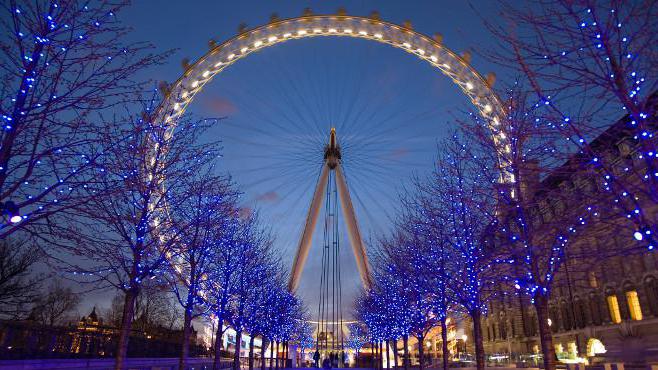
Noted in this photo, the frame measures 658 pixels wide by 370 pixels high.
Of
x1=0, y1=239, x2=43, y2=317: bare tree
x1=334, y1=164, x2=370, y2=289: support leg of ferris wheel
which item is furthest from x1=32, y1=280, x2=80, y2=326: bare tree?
x1=334, y1=164, x2=370, y2=289: support leg of ferris wheel

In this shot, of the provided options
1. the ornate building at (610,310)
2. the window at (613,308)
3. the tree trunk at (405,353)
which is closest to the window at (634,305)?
the ornate building at (610,310)

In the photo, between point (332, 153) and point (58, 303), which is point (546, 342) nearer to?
point (332, 153)

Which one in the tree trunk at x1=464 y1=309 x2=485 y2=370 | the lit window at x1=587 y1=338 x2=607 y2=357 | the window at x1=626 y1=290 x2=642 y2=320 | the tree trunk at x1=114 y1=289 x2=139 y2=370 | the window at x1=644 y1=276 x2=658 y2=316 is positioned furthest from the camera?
the window at x1=626 y1=290 x2=642 y2=320

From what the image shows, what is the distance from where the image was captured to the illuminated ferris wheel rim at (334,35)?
3141 centimetres

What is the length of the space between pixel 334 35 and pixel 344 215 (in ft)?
58.2

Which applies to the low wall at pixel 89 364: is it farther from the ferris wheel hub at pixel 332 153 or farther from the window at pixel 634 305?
the window at pixel 634 305

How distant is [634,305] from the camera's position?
3641 centimetres

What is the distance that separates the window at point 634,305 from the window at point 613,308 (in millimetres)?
1741

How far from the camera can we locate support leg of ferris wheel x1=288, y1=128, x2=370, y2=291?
42.5 m

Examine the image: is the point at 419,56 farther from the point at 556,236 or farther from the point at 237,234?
the point at 556,236

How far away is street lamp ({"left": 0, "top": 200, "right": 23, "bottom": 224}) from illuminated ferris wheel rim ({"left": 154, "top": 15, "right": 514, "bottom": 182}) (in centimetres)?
2342

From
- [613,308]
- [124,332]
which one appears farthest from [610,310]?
[124,332]

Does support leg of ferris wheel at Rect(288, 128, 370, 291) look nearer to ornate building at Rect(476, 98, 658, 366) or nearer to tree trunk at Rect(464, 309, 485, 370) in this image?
ornate building at Rect(476, 98, 658, 366)

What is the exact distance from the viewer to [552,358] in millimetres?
14734
